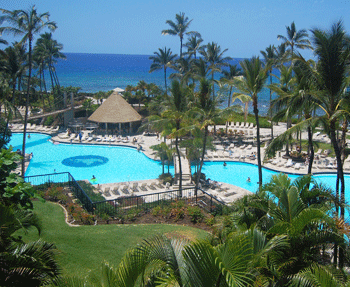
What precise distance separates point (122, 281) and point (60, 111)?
114ft

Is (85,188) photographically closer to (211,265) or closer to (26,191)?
(26,191)

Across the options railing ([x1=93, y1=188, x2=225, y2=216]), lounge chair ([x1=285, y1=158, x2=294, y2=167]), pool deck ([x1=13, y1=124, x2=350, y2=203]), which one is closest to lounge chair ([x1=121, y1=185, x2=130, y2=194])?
pool deck ([x1=13, y1=124, x2=350, y2=203])

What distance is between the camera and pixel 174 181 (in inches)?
883

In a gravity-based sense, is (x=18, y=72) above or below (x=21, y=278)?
above

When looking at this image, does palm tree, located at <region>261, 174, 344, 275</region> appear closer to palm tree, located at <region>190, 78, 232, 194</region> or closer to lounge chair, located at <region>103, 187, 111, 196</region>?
palm tree, located at <region>190, 78, 232, 194</region>

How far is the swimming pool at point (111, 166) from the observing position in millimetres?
24984

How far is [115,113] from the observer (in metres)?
35.1

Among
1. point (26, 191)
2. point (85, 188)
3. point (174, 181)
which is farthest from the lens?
point (174, 181)

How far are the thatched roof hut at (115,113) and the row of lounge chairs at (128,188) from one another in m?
15.0

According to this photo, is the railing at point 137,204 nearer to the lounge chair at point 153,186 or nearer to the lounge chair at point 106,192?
the lounge chair at point 106,192

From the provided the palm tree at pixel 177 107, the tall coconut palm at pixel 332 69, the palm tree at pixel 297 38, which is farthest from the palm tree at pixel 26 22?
the palm tree at pixel 297 38

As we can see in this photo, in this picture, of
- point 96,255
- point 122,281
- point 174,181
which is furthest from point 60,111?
point 122,281

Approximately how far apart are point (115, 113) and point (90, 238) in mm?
25659

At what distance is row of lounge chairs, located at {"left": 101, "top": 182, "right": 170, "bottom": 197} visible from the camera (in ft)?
63.6
